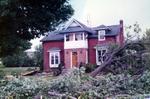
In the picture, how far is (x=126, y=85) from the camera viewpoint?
10.5 metres

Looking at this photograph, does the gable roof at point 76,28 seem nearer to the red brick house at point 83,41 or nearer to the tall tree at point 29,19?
the red brick house at point 83,41

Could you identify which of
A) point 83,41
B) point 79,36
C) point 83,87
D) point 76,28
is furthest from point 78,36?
point 83,87

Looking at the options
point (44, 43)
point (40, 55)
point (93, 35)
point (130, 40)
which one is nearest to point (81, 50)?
point (93, 35)

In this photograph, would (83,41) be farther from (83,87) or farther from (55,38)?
(83,87)

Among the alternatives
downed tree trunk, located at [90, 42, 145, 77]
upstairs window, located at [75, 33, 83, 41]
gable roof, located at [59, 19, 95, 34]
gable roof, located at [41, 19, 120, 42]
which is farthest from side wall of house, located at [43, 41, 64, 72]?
downed tree trunk, located at [90, 42, 145, 77]

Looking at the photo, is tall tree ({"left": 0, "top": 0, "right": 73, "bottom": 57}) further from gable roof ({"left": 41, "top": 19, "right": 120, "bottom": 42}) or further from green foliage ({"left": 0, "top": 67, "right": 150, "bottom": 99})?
gable roof ({"left": 41, "top": 19, "right": 120, "bottom": 42})

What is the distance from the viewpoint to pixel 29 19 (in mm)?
21672

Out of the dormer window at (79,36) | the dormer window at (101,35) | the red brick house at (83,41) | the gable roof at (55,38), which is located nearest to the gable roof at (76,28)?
the red brick house at (83,41)

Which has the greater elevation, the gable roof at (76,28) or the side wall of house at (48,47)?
the gable roof at (76,28)

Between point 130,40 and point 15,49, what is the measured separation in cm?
1275

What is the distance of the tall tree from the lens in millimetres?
21031

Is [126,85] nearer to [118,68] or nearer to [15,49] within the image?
[118,68]

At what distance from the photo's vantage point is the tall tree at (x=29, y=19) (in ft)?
69.0

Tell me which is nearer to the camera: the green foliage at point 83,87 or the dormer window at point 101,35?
the green foliage at point 83,87
